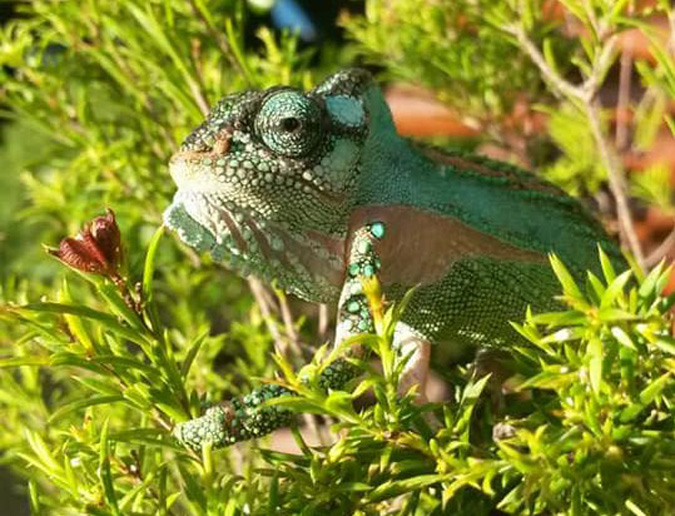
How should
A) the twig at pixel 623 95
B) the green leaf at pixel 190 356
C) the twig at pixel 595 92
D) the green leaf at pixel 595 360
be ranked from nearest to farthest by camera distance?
the green leaf at pixel 595 360, the green leaf at pixel 190 356, the twig at pixel 595 92, the twig at pixel 623 95

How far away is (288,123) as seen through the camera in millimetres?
473

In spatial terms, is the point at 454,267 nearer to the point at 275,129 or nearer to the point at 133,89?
the point at 275,129

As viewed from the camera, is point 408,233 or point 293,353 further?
point 293,353

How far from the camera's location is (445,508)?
451 millimetres

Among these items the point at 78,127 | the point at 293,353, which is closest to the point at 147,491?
the point at 293,353

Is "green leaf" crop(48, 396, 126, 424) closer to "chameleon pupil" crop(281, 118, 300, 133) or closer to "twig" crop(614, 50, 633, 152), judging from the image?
"chameleon pupil" crop(281, 118, 300, 133)

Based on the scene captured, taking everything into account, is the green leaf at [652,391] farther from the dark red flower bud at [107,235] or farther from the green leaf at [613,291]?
the dark red flower bud at [107,235]

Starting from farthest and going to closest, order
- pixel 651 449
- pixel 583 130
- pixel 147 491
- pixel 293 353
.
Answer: pixel 583 130
pixel 293 353
pixel 147 491
pixel 651 449

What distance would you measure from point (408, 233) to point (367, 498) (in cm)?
16

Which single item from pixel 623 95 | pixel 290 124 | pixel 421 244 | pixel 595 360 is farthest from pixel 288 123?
pixel 623 95

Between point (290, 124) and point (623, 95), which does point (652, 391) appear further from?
point (623, 95)

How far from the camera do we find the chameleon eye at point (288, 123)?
47 cm

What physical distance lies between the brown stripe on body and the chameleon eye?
2.2 inches

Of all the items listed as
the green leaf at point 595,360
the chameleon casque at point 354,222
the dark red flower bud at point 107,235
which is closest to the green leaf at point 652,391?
the green leaf at point 595,360
